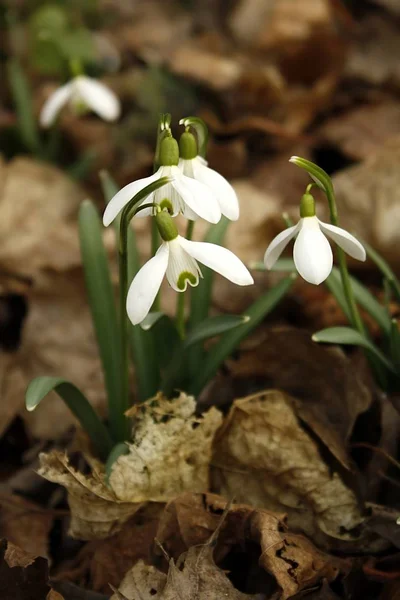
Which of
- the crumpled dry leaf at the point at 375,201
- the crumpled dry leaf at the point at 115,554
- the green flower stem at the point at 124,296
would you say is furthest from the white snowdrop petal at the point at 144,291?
the crumpled dry leaf at the point at 375,201

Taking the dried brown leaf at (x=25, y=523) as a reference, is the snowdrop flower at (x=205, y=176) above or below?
above

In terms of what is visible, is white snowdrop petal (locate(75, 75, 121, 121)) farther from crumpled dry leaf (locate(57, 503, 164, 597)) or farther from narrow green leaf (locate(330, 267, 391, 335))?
crumpled dry leaf (locate(57, 503, 164, 597))

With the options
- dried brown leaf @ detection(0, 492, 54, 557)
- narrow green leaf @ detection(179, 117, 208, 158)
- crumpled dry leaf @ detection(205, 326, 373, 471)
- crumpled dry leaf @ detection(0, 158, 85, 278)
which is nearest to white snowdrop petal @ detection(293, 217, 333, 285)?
narrow green leaf @ detection(179, 117, 208, 158)

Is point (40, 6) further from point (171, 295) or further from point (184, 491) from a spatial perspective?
point (184, 491)

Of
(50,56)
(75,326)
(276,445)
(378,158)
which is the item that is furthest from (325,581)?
(50,56)

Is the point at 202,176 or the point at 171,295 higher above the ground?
the point at 202,176

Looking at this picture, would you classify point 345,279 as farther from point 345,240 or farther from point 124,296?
point 124,296

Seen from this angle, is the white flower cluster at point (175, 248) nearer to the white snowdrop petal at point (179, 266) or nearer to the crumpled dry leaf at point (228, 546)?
the white snowdrop petal at point (179, 266)
